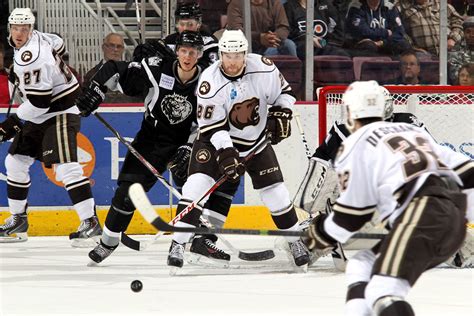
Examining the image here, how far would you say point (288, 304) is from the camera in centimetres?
467

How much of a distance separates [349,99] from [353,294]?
21.4 inches

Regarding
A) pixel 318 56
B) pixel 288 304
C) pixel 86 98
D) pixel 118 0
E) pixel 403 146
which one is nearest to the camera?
pixel 403 146

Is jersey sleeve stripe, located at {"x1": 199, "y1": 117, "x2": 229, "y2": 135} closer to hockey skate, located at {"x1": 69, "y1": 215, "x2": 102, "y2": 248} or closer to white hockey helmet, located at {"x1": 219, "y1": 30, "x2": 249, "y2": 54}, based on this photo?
white hockey helmet, located at {"x1": 219, "y1": 30, "x2": 249, "y2": 54}

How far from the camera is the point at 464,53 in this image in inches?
294

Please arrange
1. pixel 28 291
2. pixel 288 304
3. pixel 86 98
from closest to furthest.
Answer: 1. pixel 288 304
2. pixel 28 291
3. pixel 86 98

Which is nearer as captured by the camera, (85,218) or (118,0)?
(85,218)

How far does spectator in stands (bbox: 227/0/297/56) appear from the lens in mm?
7207

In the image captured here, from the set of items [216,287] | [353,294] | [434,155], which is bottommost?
[216,287]

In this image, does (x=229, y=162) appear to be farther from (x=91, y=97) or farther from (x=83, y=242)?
(x=83, y=242)

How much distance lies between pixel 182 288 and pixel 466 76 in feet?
9.45

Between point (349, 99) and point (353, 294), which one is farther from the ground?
point (349, 99)

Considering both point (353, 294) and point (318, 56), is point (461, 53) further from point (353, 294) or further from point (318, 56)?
point (353, 294)

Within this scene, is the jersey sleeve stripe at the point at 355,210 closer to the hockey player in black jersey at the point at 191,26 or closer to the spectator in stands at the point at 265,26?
the hockey player in black jersey at the point at 191,26

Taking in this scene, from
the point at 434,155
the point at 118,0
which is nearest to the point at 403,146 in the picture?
the point at 434,155
